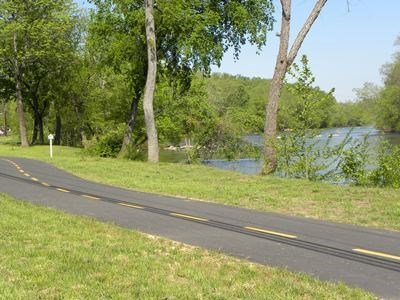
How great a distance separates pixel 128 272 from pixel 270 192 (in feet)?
27.6

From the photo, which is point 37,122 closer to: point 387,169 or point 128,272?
point 387,169

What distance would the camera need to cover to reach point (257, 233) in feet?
28.2

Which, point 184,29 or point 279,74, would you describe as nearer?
point 279,74

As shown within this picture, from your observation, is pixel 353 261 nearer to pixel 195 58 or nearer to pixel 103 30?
pixel 195 58

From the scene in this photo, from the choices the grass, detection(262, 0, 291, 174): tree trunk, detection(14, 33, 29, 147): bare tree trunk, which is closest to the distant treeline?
detection(262, 0, 291, 174): tree trunk

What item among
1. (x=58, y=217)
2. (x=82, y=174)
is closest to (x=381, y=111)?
(x=82, y=174)

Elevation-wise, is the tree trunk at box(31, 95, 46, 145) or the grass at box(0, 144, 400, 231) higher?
the tree trunk at box(31, 95, 46, 145)

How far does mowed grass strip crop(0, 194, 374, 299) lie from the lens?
17.2 ft

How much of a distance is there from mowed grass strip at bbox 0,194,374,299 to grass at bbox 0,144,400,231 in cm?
433

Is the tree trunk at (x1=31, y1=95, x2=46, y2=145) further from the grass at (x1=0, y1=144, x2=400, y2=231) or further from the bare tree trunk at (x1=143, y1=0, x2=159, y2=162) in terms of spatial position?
the grass at (x1=0, y1=144, x2=400, y2=231)

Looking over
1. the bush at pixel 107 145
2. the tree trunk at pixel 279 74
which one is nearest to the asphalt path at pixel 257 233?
the tree trunk at pixel 279 74

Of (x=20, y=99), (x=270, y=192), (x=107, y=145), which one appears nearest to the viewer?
(x=270, y=192)

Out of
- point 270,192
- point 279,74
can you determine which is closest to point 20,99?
point 279,74

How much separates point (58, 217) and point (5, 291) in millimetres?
4669
